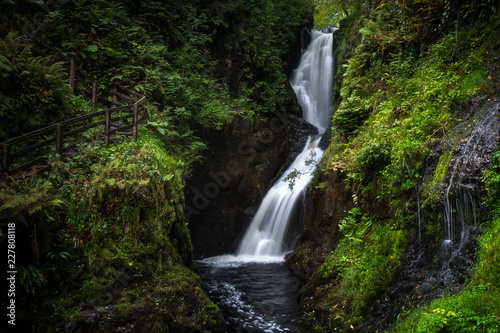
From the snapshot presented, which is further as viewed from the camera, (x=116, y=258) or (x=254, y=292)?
(x=254, y=292)

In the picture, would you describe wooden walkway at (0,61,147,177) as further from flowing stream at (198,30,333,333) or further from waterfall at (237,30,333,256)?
waterfall at (237,30,333,256)

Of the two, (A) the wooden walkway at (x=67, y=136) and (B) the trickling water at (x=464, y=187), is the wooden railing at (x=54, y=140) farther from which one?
(B) the trickling water at (x=464, y=187)

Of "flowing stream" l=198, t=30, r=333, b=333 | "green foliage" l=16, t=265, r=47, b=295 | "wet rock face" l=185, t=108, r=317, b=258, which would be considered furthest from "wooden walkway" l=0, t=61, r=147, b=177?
"flowing stream" l=198, t=30, r=333, b=333

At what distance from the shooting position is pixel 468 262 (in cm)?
430

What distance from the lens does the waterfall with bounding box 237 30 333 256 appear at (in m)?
13.2

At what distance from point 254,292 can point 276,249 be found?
3849mm

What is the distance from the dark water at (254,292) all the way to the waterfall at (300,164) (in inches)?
39.2

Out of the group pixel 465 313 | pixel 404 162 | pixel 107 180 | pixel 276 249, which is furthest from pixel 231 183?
pixel 465 313

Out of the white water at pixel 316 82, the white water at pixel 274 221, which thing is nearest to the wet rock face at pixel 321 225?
the white water at pixel 274 221

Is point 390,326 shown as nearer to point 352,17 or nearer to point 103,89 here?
point 103,89

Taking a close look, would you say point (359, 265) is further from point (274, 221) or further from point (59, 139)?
point (274, 221)

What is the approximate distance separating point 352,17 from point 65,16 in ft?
47.7

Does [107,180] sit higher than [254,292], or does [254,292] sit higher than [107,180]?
[107,180]

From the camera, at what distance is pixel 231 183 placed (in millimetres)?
15125
